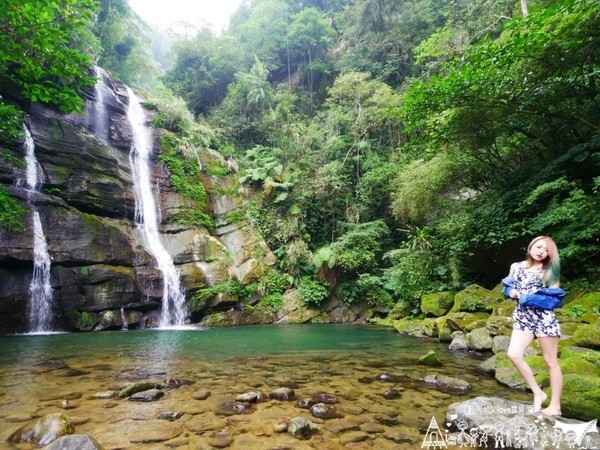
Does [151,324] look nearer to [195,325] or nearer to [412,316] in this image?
[195,325]

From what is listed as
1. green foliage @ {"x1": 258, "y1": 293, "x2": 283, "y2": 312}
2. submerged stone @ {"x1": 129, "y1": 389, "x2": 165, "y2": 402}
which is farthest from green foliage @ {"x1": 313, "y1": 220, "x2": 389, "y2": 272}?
submerged stone @ {"x1": 129, "y1": 389, "x2": 165, "y2": 402}

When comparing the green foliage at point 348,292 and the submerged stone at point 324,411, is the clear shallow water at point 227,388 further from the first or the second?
the green foliage at point 348,292

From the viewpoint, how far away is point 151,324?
11711 millimetres

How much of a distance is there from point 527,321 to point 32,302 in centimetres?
1221

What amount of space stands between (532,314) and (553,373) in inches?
16.7

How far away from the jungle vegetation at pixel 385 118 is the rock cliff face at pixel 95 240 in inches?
71.7

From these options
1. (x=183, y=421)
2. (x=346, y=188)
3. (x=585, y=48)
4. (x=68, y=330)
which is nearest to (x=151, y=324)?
(x=68, y=330)

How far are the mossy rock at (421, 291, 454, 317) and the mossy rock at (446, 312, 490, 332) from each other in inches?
63.7

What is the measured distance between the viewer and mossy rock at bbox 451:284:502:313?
25.7 feet

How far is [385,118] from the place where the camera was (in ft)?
59.4

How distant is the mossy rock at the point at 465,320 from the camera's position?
7.19m

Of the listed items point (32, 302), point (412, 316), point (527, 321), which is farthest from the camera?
point (412, 316)

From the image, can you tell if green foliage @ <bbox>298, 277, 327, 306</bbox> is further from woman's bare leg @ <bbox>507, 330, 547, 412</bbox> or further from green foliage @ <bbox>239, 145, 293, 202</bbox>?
woman's bare leg @ <bbox>507, 330, 547, 412</bbox>

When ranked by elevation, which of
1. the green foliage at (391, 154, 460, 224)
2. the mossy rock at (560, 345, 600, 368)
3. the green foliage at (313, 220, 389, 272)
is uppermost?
the green foliage at (391, 154, 460, 224)
